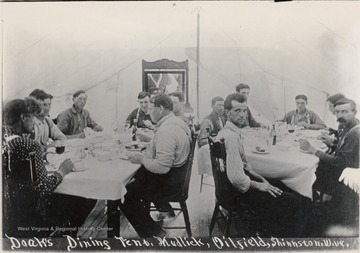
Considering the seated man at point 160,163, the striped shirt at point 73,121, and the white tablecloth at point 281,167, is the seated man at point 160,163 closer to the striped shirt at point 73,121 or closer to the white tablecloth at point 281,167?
the white tablecloth at point 281,167

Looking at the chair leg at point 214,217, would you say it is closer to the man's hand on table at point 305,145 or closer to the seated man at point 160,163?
the seated man at point 160,163

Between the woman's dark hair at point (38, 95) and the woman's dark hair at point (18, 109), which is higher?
the woman's dark hair at point (38, 95)

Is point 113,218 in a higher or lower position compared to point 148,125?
lower

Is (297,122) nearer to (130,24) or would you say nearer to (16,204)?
(130,24)

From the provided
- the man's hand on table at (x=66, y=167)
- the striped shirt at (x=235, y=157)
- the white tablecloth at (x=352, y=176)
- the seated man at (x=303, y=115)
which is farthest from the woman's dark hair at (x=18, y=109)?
the white tablecloth at (x=352, y=176)

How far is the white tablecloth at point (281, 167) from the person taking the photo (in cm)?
225

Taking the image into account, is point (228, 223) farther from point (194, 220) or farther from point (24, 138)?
point (24, 138)

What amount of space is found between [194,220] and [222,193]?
0.15m

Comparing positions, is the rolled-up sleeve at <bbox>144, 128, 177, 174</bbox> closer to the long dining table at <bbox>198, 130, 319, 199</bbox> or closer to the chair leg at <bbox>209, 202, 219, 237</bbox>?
the long dining table at <bbox>198, 130, 319, 199</bbox>

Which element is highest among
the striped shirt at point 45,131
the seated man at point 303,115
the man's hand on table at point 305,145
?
the seated man at point 303,115

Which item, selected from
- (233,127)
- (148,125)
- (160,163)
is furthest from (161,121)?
(233,127)

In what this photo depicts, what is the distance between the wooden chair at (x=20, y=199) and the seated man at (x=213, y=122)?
0.66m

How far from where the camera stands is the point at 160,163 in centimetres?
223

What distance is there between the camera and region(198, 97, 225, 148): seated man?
225 cm
